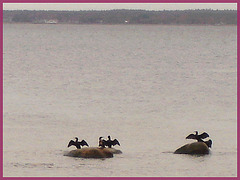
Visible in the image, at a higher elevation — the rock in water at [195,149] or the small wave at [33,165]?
the rock in water at [195,149]

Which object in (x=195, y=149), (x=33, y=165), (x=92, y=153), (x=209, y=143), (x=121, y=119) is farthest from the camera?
(x=121, y=119)

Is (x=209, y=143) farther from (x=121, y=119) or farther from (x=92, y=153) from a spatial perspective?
(x=121, y=119)

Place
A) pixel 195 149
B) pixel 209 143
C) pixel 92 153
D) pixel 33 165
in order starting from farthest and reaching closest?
pixel 209 143 → pixel 195 149 → pixel 92 153 → pixel 33 165

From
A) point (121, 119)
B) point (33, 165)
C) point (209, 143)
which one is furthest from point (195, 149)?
point (121, 119)

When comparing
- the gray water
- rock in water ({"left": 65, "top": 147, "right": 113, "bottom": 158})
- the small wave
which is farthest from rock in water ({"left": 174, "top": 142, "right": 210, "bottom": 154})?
the small wave

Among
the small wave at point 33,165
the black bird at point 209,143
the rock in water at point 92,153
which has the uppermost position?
the black bird at point 209,143

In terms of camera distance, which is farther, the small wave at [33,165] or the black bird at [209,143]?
the black bird at [209,143]

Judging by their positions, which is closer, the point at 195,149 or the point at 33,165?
the point at 33,165

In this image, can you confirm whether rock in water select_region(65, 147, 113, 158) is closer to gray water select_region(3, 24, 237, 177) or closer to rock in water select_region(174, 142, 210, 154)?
gray water select_region(3, 24, 237, 177)

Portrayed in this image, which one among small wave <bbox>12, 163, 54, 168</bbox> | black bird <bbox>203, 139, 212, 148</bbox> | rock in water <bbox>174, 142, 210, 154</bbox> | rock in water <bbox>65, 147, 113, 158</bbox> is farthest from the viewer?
black bird <bbox>203, 139, 212, 148</bbox>

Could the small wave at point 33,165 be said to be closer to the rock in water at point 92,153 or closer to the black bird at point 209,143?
the rock in water at point 92,153

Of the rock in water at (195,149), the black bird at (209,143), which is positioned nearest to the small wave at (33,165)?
the rock in water at (195,149)

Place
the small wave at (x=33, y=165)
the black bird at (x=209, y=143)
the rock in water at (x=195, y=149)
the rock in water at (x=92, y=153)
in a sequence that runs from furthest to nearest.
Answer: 1. the black bird at (x=209, y=143)
2. the rock in water at (x=195, y=149)
3. the rock in water at (x=92, y=153)
4. the small wave at (x=33, y=165)

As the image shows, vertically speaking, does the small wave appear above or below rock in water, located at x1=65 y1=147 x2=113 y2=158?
below
